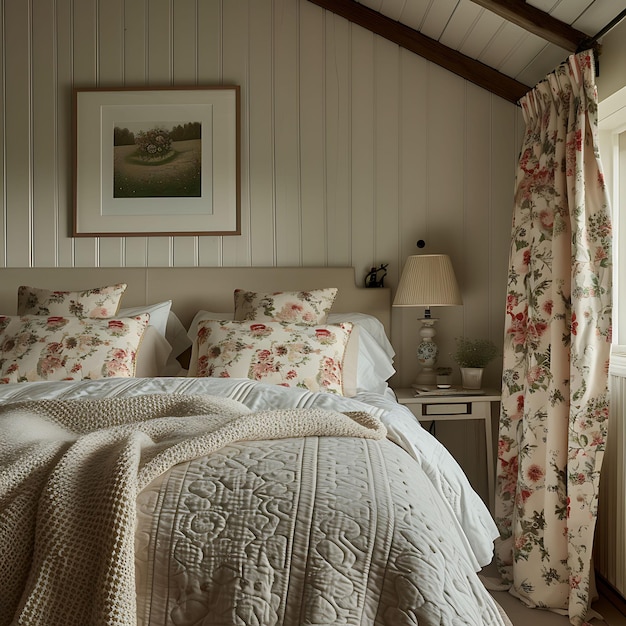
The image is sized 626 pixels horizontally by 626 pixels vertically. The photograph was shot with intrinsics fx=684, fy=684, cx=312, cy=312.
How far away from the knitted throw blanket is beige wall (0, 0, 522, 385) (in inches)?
77.3

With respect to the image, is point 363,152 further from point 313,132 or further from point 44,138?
point 44,138

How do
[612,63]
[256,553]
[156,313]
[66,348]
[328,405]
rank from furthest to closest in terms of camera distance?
[156,313]
[66,348]
[612,63]
[328,405]
[256,553]

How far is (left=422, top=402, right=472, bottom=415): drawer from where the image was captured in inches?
117

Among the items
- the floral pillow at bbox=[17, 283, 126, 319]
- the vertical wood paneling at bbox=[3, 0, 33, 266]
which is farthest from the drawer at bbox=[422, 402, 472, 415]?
the vertical wood paneling at bbox=[3, 0, 33, 266]

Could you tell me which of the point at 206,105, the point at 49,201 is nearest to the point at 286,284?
the point at 206,105

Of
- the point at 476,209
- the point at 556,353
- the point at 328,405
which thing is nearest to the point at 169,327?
the point at 328,405

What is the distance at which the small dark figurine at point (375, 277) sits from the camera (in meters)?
3.32

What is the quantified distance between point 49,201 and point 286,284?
1.25 m

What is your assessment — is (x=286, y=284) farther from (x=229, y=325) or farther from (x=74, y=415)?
(x=74, y=415)

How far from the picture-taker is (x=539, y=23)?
256 cm

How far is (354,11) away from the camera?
331 centimetres

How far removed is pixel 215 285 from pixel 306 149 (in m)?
0.80

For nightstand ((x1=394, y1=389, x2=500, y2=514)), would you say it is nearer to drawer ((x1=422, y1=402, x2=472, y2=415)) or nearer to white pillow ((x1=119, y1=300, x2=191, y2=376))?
drawer ((x1=422, y1=402, x2=472, y2=415))

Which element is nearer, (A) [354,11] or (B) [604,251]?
(B) [604,251]
